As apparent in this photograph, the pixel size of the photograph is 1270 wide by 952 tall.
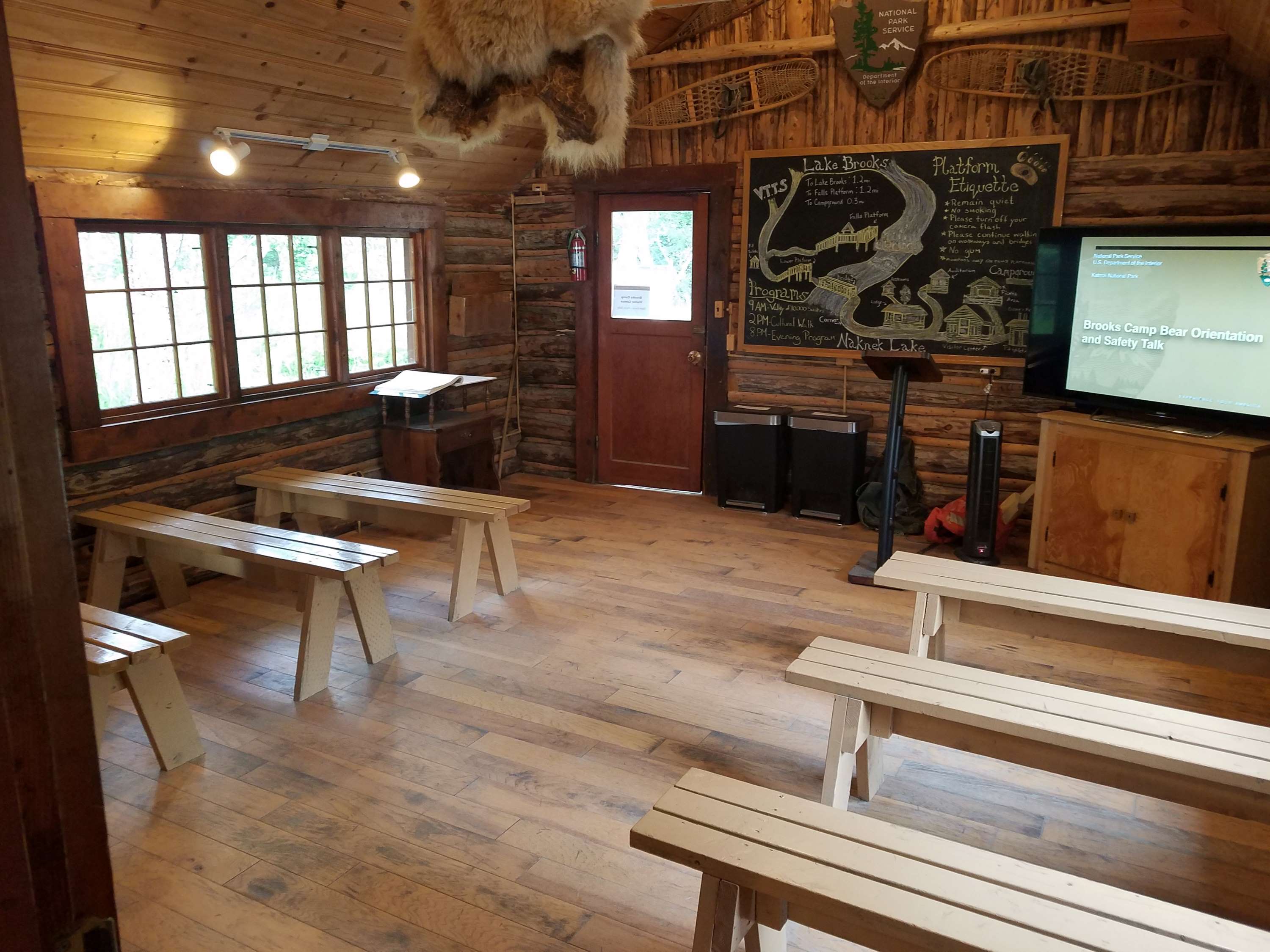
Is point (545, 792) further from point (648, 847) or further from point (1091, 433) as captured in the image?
point (1091, 433)

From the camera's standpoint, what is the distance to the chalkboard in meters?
5.01

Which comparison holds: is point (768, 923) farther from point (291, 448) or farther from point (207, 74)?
point (291, 448)

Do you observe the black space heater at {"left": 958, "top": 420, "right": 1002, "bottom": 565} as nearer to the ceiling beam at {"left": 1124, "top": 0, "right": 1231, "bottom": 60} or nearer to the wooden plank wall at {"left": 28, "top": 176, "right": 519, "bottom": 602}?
the ceiling beam at {"left": 1124, "top": 0, "right": 1231, "bottom": 60}

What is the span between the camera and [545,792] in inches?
110

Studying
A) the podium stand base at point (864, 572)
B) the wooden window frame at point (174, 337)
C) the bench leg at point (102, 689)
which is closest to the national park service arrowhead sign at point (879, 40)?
the podium stand base at point (864, 572)

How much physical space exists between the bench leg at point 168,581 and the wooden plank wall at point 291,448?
0.15 m

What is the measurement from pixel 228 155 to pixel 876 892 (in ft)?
12.8

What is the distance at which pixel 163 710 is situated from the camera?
9.57 feet

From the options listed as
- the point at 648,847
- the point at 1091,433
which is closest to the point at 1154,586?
the point at 1091,433

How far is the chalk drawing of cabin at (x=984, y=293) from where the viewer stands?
16.8 feet

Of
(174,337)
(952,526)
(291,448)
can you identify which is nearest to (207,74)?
(174,337)

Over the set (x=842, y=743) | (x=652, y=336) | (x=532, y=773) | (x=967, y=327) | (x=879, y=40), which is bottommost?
(x=532, y=773)

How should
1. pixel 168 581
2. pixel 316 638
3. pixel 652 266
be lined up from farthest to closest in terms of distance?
1. pixel 652 266
2. pixel 168 581
3. pixel 316 638

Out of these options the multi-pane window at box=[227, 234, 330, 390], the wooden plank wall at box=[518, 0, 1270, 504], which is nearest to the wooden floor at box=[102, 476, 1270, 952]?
the multi-pane window at box=[227, 234, 330, 390]
